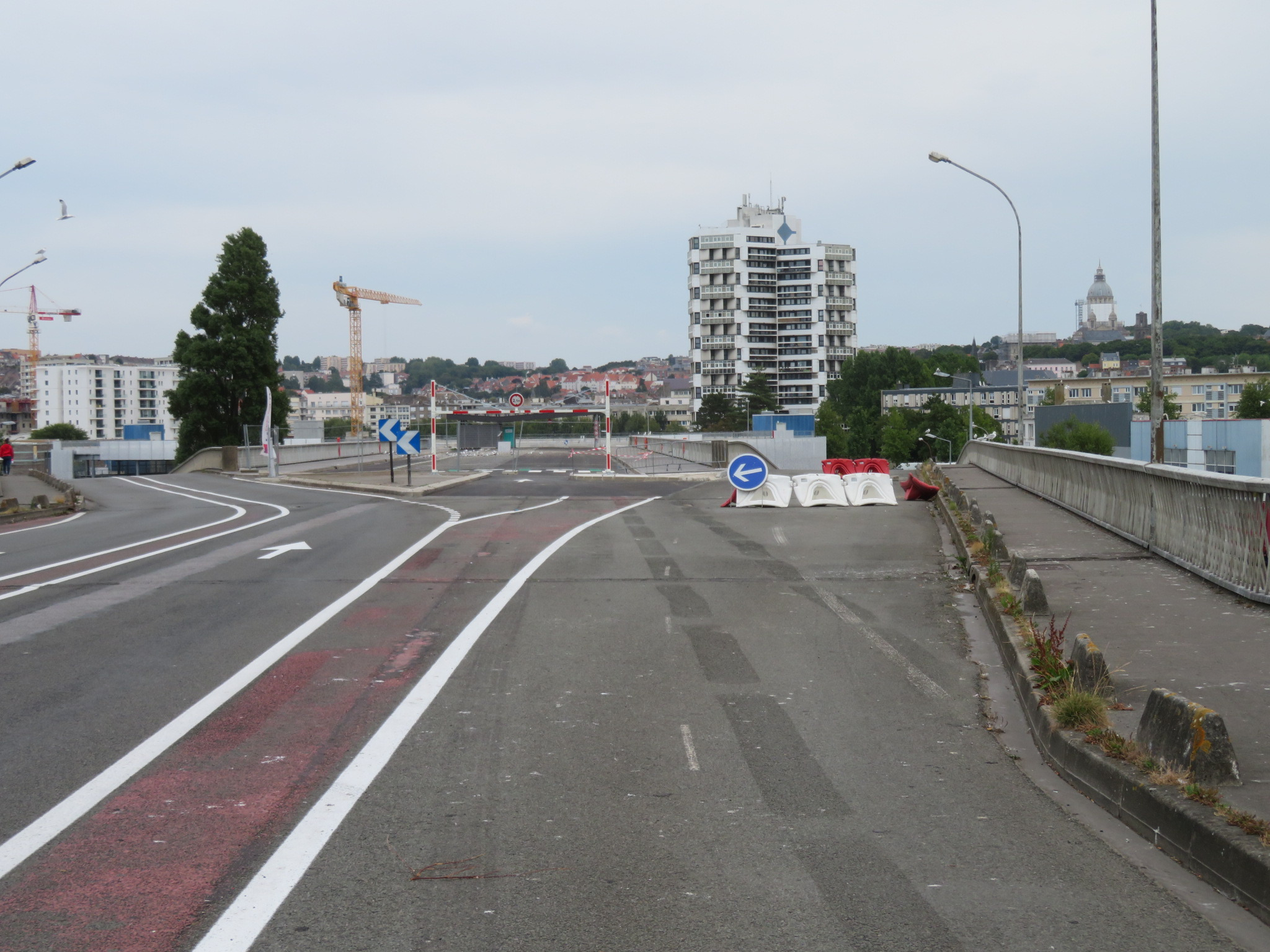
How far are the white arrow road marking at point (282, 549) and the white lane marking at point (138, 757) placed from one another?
5408 millimetres

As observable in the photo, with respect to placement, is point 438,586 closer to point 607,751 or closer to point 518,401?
point 607,751

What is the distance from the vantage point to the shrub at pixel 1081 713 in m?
7.05

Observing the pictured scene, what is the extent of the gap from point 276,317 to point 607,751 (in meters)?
72.0

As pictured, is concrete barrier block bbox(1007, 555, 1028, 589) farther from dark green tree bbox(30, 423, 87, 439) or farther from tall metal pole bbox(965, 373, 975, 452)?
dark green tree bbox(30, 423, 87, 439)

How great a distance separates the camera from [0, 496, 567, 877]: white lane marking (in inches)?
217

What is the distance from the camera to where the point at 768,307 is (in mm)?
171125

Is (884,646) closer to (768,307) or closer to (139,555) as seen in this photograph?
(139,555)

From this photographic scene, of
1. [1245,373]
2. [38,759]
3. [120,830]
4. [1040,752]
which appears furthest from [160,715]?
[1245,373]

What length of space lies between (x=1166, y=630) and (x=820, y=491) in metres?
15.9

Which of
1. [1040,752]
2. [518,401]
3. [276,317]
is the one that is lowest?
[1040,752]

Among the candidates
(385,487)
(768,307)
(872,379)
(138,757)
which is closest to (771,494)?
(385,487)

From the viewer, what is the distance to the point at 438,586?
46.3ft

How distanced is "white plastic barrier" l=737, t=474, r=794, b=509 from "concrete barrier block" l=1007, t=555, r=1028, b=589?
1343 centimetres

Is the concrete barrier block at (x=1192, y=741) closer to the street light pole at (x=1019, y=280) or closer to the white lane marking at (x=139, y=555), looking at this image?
the white lane marking at (x=139, y=555)
